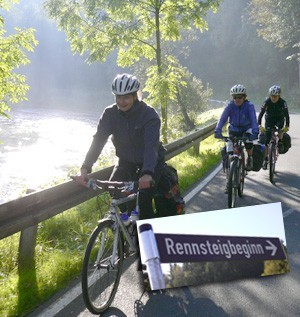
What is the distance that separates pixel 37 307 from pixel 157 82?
1067 centimetres

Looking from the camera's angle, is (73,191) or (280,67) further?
(280,67)

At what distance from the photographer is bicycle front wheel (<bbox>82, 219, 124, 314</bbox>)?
3.50 metres

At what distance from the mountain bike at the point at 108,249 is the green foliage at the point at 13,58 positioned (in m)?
7.87

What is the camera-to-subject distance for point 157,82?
13602 mm

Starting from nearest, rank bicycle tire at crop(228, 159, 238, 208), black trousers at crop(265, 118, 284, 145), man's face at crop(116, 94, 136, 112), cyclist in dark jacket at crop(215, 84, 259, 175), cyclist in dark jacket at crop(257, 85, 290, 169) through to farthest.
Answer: man's face at crop(116, 94, 136, 112), bicycle tire at crop(228, 159, 238, 208), cyclist in dark jacket at crop(215, 84, 259, 175), cyclist in dark jacket at crop(257, 85, 290, 169), black trousers at crop(265, 118, 284, 145)

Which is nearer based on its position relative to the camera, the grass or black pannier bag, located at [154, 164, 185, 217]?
the grass

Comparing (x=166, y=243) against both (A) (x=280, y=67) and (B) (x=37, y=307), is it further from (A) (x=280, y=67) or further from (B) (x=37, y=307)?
(A) (x=280, y=67)

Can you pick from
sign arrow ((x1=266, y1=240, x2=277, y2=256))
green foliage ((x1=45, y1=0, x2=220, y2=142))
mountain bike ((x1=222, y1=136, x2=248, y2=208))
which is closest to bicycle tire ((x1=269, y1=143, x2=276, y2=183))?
mountain bike ((x1=222, y1=136, x2=248, y2=208))

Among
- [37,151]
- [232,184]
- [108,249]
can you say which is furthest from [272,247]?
[37,151]

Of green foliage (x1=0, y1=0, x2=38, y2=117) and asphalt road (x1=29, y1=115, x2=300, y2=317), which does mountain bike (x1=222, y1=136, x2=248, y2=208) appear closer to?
asphalt road (x1=29, y1=115, x2=300, y2=317)

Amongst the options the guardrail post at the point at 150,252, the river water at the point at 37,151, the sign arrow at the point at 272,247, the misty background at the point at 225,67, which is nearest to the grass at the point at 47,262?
the guardrail post at the point at 150,252

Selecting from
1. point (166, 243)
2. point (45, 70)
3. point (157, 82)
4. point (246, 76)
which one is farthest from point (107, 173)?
point (45, 70)

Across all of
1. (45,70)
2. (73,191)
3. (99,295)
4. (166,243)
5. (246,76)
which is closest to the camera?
(166,243)

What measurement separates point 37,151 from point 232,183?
22.6 metres
